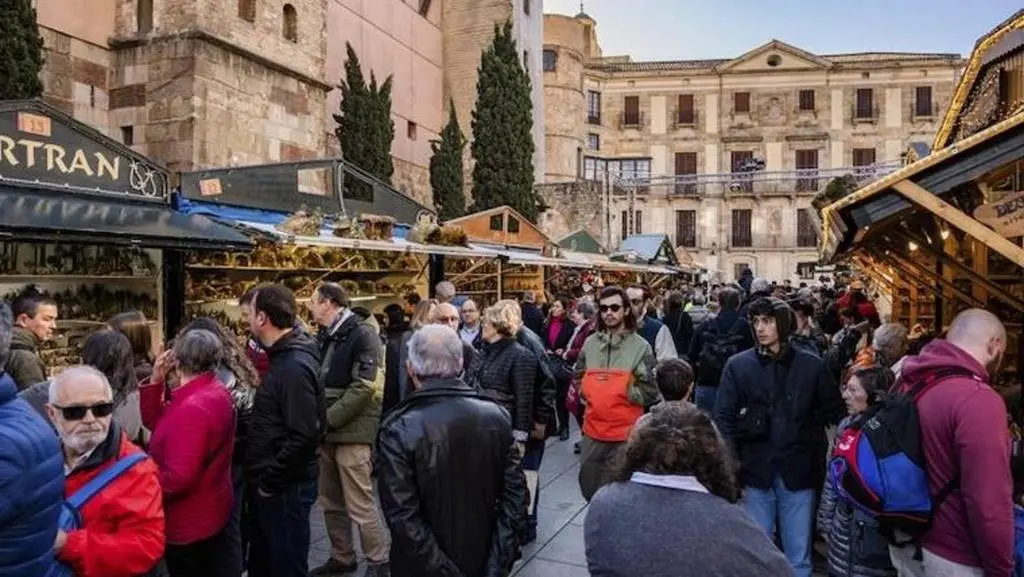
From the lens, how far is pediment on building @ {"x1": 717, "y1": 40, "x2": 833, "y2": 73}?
144ft

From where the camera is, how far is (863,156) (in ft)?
144

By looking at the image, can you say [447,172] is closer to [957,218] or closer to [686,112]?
[957,218]

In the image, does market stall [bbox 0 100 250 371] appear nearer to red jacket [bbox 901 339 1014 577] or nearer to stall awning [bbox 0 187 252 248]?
stall awning [bbox 0 187 252 248]

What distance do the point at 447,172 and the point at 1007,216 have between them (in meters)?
16.7

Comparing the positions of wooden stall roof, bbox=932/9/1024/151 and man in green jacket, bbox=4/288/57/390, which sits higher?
wooden stall roof, bbox=932/9/1024/151

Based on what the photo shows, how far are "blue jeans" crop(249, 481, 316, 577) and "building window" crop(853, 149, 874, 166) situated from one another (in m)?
46.2

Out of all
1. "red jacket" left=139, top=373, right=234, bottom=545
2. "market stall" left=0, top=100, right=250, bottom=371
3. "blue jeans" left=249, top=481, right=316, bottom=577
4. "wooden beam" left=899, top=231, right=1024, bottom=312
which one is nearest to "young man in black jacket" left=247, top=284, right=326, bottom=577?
"blue jeans" left=249, top=481, right=316, bottom=577

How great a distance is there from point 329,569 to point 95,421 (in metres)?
2.51

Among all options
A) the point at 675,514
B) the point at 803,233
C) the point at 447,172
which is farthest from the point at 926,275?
the point at 803,233

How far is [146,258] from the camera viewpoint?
273 inches

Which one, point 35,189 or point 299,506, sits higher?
point 35,189

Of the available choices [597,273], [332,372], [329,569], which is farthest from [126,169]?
[597,273]

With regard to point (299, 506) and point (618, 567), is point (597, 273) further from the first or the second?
point (618, 567)

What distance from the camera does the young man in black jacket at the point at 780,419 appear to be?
145 inches
